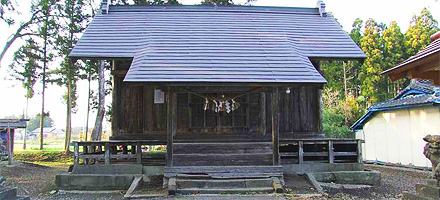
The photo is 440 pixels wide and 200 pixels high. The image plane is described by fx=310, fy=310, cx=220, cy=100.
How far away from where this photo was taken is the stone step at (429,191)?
185 inches

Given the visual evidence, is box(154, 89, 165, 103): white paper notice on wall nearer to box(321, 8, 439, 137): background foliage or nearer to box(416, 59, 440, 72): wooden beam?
box(416, 59, 440, 72): wooden beam

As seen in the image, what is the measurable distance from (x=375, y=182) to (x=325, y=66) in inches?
1188

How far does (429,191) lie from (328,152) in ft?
16.5

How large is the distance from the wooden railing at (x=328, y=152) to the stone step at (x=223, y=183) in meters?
1.53

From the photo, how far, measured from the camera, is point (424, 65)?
15.5 feet

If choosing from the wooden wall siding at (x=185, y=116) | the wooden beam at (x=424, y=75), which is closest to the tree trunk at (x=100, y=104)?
the wooden wall siding at (x=185, y=116)

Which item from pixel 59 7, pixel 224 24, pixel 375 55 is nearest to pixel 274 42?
pixel 224 24

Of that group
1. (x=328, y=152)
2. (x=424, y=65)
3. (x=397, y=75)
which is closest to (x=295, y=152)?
(x=328, y=152)

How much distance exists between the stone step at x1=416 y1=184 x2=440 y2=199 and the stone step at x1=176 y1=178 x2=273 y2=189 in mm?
3901

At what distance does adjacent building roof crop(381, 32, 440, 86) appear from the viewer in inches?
172

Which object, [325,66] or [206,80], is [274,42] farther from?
[325,66]

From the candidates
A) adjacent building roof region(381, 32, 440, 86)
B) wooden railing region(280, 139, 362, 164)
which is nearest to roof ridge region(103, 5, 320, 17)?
wooden railing region(280, 139, 362, 164)

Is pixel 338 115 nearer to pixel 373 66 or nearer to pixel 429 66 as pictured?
pixel 373 66

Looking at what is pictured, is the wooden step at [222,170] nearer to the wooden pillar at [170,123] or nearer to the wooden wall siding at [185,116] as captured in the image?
the wooden pillar at [170,123]
